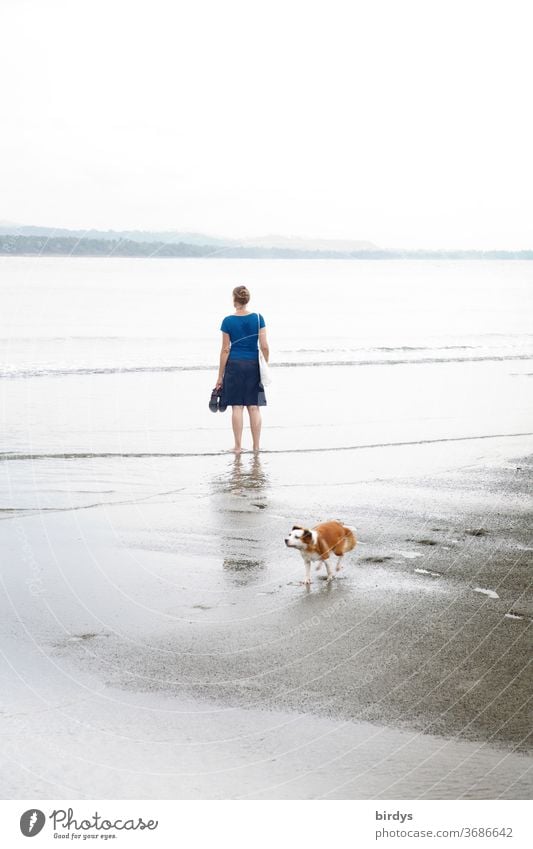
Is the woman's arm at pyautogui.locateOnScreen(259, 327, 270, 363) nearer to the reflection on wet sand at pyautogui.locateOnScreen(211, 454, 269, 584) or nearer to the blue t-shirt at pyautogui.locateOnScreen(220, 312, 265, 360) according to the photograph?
the blue t-shirt at pyautogui.locateOnScreen(220, 312, 265, 360)

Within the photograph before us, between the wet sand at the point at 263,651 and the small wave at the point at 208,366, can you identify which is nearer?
the wet sand at the point at 263,651

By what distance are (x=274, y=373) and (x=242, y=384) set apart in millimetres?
10653

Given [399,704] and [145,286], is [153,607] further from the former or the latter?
[145,286]

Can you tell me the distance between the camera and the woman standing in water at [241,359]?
445 inches

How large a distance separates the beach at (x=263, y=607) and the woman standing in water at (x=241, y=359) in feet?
2.19

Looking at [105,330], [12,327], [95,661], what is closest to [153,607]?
[95,661]

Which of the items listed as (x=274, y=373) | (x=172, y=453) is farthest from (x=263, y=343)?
(x=274, y=373)

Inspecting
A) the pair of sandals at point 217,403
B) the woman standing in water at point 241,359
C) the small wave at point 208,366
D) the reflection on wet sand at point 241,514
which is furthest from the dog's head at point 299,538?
the small wave at point 208,366

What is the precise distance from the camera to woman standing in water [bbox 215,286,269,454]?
37.1 feet

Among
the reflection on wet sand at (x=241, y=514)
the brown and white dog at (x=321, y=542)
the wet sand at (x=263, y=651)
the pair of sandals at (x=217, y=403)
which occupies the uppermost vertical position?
the pair of sandals at (x=217, y=403)

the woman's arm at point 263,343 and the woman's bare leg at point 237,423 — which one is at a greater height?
the woman's arm at point 263,343

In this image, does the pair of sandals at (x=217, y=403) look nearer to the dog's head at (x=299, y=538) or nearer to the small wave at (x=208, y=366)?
the dog's head at (x=299, y=538)

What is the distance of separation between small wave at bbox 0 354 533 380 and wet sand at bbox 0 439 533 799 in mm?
12830

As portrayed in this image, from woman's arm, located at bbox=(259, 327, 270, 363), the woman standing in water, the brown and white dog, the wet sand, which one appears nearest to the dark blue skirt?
the woman standing in water
